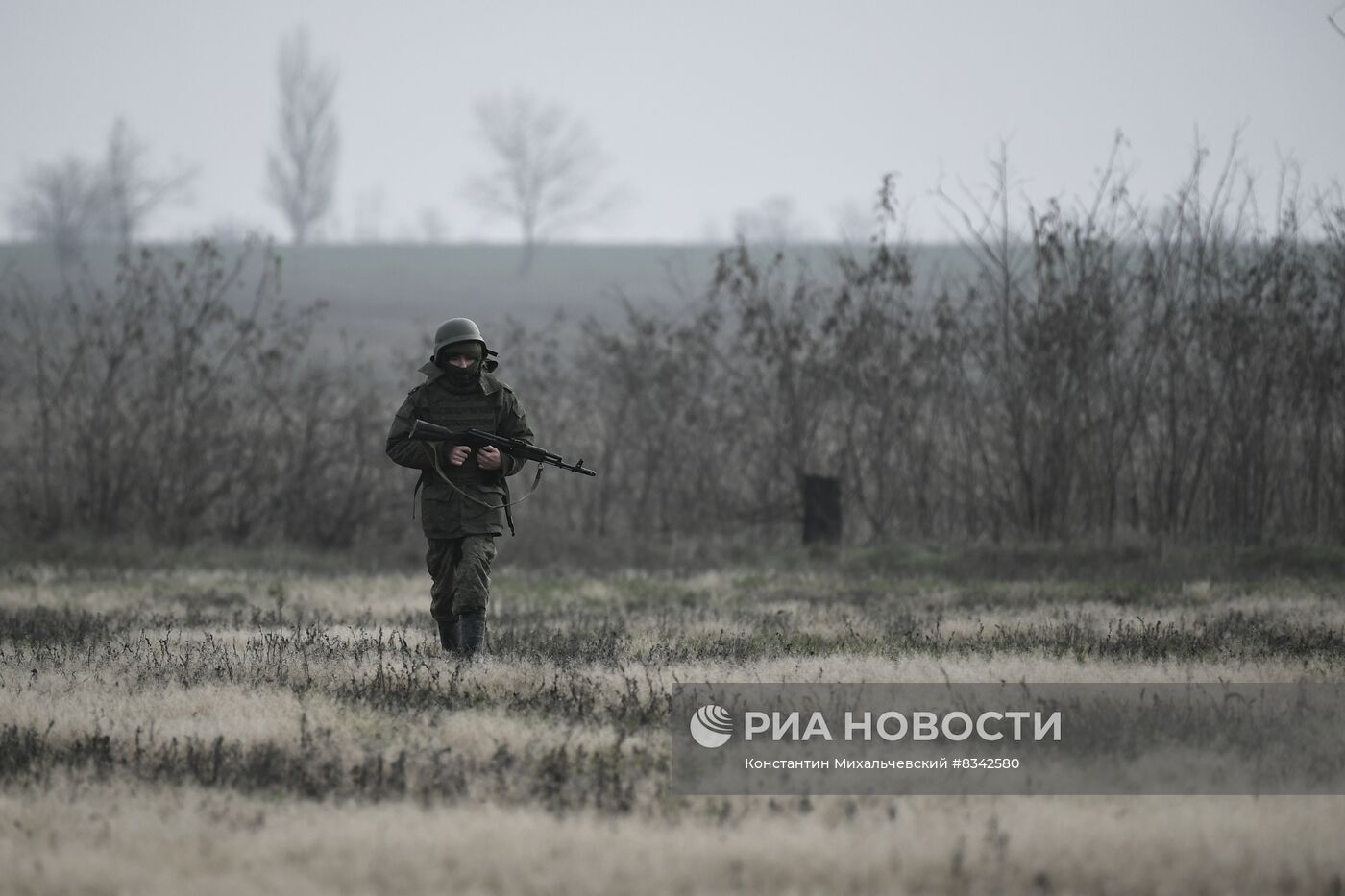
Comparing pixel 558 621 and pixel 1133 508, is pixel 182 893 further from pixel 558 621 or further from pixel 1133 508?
pixel 1133 508

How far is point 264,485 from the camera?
16.5 meters

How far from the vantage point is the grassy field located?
3850 mm

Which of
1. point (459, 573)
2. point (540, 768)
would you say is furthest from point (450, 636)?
point (540, 768)

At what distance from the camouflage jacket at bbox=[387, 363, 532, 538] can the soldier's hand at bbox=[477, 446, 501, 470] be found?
8 centimetres

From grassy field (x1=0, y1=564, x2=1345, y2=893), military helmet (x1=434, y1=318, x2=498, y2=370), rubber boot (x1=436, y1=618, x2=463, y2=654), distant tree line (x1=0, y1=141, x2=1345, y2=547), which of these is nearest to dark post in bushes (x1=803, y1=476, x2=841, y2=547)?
distant tree line (x1=0, y1=141, x2=1345, y2=547)

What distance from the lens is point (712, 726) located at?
→ 220 inches

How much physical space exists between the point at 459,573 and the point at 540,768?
260cm

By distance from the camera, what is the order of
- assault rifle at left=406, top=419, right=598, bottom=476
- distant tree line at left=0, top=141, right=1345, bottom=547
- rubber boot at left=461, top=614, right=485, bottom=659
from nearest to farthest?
assault rifle at left=406, top=419, right=598, bottom=476 → rubber boot at left=461, top=614, right=485, bottom=659 → distant tree line at left=0, top=141, right=1345, bottom=547

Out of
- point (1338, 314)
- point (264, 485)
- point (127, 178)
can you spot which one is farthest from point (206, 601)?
point (127, 178)

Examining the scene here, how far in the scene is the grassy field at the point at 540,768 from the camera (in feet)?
12.6

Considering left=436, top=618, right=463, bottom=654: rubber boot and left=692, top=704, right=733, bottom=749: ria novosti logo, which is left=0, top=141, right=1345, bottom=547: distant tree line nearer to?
left=436, top=618, right=463, bottom=654: rubber boot

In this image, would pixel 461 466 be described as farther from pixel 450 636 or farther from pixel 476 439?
pixel 450 636

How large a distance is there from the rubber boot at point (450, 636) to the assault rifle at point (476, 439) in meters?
1.05

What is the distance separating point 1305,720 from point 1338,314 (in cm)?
986
